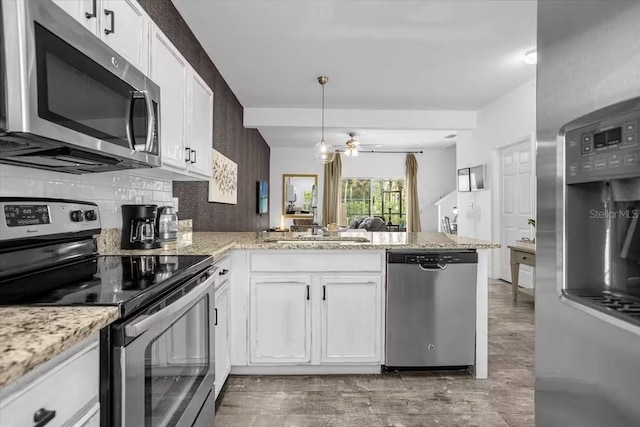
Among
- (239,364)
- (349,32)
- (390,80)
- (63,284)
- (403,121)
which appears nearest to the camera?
(63,284)

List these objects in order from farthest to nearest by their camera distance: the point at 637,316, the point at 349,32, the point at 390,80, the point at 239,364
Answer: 1. the point at 390,80
2. the point at 349,32
3. the point at 239,364
4. the point at 637,316

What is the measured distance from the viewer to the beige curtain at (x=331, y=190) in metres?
9.30

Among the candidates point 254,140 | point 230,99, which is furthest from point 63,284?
point 254,140

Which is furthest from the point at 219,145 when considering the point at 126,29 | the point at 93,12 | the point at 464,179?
the point at 464,179

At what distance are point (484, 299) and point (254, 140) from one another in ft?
16.7

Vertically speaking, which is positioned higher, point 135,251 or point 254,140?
point 254,140

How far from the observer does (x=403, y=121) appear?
5625 millimetres

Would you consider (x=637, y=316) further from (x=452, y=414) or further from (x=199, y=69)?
(x=199, y=69)

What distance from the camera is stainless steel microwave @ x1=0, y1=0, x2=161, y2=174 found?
858 millimetres

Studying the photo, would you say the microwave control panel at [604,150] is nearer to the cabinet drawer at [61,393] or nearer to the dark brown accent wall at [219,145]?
the cabinet drawer at [61,393]

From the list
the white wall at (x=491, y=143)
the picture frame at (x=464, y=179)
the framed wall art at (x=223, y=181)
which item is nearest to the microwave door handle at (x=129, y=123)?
the framed wall art at (x=223, y=181)

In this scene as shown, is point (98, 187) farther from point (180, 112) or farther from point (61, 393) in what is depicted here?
point (61, 393)

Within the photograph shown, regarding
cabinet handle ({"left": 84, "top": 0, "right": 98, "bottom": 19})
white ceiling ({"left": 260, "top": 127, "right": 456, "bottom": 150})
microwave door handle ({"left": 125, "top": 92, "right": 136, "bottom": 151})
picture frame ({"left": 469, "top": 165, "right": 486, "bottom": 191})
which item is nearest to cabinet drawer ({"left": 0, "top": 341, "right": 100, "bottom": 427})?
microwave door handle ({"left": 125, "top": 92, "right": 136, "bottom": 151})

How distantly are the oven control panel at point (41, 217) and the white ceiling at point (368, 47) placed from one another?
186 cm
